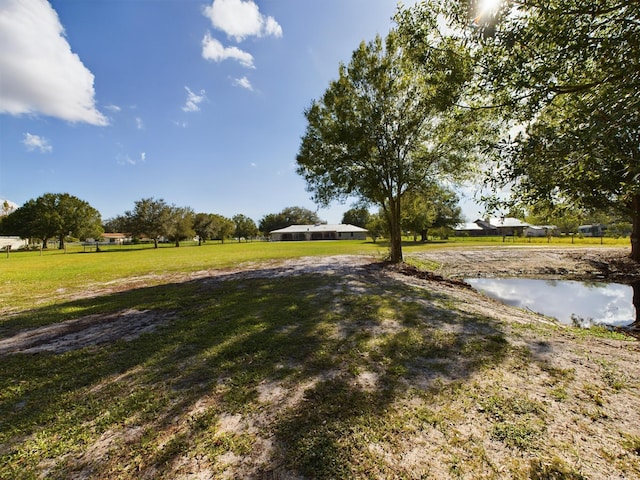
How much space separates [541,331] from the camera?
6.00 metres

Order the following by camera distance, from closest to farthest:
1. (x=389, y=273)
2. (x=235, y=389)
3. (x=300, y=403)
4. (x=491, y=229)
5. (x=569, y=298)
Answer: (x=300, y=403), (x=235, y=389), (x=569, y=298), (x=389, y=273), (x=491, y=229)

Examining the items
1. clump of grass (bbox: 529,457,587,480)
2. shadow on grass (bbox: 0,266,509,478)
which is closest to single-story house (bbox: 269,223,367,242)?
shadow on grass (bbox: 0,266,509,478)

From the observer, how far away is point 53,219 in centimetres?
5575

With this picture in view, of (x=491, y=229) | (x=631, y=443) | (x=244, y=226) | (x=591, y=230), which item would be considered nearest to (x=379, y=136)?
(x=631, y=443)

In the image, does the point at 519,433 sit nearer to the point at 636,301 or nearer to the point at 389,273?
the point at 389,273

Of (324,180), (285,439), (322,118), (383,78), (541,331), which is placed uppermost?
(383,78)

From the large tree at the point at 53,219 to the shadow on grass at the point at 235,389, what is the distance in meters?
67.9

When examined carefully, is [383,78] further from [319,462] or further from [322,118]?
[319,462]

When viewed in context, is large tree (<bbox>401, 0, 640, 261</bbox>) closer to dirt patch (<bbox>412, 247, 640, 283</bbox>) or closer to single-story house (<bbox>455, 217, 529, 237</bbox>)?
dirt patch (<bbox>412, 247, 640, 283</bbox>)

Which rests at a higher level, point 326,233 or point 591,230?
point 326,233

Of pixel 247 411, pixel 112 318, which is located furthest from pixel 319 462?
pixel 112 318

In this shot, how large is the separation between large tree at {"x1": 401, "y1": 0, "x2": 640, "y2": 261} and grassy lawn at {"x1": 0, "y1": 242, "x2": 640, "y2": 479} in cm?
370

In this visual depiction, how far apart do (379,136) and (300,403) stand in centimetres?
1498

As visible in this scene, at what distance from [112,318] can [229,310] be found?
118 inches
